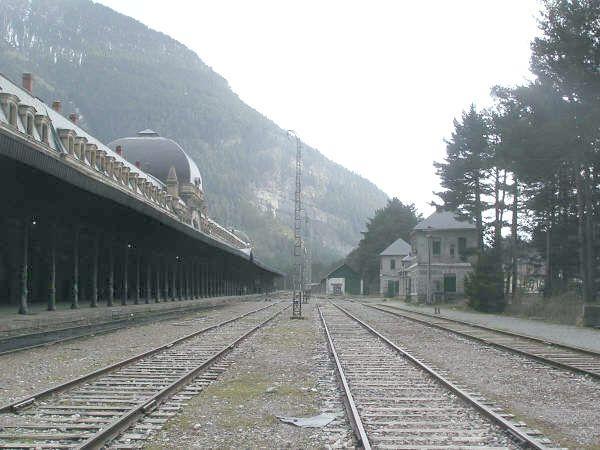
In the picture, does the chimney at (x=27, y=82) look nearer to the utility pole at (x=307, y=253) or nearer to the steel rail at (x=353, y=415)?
the utility pole at (x=307, y=253)

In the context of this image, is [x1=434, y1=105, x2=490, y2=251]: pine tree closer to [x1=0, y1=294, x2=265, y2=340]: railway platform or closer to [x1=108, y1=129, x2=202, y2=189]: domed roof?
[x1=0, y1=294, x2=265, y2=340]: railway platform

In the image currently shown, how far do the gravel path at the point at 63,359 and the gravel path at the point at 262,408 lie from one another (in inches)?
95.8

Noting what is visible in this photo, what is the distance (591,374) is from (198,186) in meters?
92.1

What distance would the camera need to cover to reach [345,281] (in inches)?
4596

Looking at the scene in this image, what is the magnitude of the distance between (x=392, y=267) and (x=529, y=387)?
3419 inches

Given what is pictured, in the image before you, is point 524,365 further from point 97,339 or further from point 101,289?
point 101,289

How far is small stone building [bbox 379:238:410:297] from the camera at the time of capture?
95.8 meters

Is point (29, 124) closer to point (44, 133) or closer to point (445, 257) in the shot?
point (44, 133)

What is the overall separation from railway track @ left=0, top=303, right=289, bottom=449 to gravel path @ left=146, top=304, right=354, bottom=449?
316mm

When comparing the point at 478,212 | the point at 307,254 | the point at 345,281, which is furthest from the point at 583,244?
the point at 345,281

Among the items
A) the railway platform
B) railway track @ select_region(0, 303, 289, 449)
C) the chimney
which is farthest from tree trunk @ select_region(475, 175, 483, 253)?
railway track @ select_region(0, 303, 289, 449)

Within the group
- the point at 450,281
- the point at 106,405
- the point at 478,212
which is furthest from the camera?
the point at 450,281

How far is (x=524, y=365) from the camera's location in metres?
13.7

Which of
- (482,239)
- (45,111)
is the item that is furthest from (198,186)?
(482,239)
